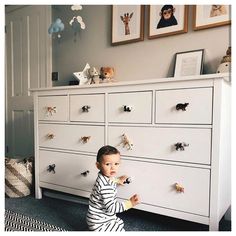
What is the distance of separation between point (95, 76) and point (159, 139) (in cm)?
92

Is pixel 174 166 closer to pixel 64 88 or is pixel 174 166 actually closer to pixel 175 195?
pixel 175 195

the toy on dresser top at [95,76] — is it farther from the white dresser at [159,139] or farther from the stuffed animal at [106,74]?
the white dresser at [159,139]

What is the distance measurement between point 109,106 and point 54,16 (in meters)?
1.61

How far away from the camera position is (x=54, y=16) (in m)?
2.48

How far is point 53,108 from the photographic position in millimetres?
1773

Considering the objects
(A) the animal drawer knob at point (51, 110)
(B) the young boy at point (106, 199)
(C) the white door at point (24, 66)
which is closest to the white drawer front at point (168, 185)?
(B) the young boy at point (106, 199)

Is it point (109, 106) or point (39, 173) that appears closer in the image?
point (109, 106)

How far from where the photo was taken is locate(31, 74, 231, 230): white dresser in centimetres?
115

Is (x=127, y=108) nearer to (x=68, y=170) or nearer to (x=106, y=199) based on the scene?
(x=106, y=199)

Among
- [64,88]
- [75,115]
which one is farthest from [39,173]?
[64,88]

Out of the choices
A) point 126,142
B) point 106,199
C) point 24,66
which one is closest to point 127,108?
point 126,142

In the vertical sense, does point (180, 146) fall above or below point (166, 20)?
below

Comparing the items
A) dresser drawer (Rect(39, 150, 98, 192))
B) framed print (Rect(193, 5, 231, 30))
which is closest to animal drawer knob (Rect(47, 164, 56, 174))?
dresser drawer (Rect(39, 150, 98, 192))

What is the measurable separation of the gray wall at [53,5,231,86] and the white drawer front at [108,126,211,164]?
637mm
